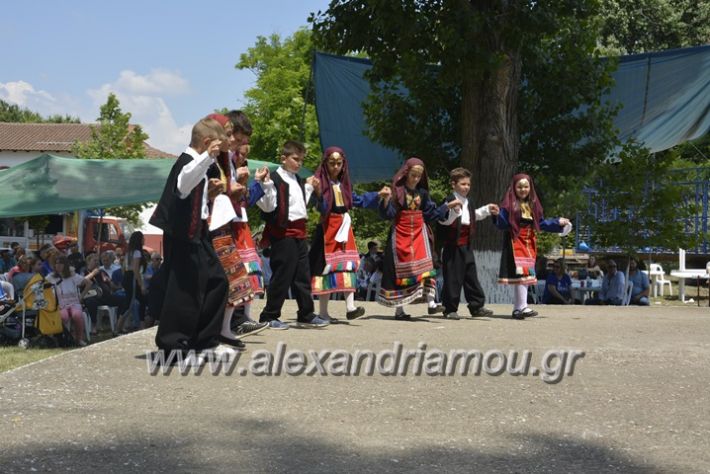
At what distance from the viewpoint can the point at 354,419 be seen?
5.19 m

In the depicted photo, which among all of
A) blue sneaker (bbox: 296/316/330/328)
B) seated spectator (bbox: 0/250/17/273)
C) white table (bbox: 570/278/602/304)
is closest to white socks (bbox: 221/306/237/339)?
blue sneaker (bbox: 296/316/330/328)

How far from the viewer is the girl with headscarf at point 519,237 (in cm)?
1166

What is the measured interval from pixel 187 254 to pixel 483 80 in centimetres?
1017

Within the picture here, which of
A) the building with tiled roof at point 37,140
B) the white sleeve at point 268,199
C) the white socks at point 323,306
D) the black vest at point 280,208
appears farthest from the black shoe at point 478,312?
the building with tiled roof at point 37,140

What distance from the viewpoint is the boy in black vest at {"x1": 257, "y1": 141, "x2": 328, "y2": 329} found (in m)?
9.49

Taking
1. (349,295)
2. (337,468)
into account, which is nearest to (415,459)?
(337,468)

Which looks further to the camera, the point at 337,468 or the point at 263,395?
the point at 263,395

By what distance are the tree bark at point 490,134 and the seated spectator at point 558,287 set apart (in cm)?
212

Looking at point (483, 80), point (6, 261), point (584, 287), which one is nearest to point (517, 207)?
point (483, 80)

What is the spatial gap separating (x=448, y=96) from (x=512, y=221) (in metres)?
6.28

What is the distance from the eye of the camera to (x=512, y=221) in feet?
38.3

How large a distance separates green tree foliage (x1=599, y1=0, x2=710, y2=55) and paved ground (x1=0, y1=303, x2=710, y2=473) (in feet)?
102

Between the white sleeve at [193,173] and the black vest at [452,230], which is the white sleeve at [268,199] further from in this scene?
the black vest at [452,230]

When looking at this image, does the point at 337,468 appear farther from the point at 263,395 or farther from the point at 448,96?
the point at 448,96
